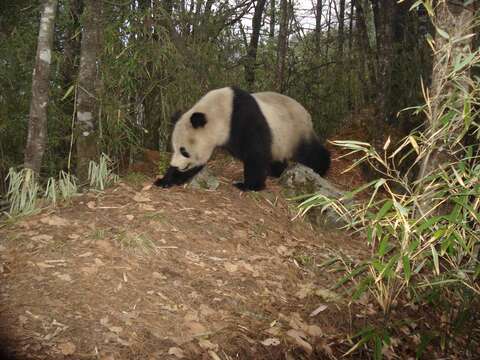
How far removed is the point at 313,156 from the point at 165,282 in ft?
11.6

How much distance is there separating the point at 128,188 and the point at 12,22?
3.97 m

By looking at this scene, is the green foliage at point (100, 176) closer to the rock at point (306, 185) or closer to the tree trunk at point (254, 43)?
the rock at point (306, 185)

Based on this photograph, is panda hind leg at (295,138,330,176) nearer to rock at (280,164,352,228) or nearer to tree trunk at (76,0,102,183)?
rock at (280,164,352,228)

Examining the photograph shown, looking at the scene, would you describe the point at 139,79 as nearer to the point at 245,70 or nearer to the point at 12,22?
the point at 12,22

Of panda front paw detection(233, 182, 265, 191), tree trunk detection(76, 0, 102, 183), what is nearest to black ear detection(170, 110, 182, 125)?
tree trunk detection(76, 0, 102, 183)

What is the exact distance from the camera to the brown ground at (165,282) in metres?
2.82

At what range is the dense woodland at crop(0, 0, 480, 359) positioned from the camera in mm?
3504

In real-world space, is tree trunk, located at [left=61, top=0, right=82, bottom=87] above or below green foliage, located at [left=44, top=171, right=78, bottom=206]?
above

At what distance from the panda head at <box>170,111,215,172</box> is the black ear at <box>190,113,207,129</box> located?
25 mm

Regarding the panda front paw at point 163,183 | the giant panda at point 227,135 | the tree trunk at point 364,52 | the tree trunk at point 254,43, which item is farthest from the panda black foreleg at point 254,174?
the tree trunk at point 254,43

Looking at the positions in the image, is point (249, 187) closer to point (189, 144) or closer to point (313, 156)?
point (189, 144)

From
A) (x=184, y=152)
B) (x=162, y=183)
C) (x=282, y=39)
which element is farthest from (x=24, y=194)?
(x=282, y=39)

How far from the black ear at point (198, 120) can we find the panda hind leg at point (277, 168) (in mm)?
1261

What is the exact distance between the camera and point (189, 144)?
18.4 feet
